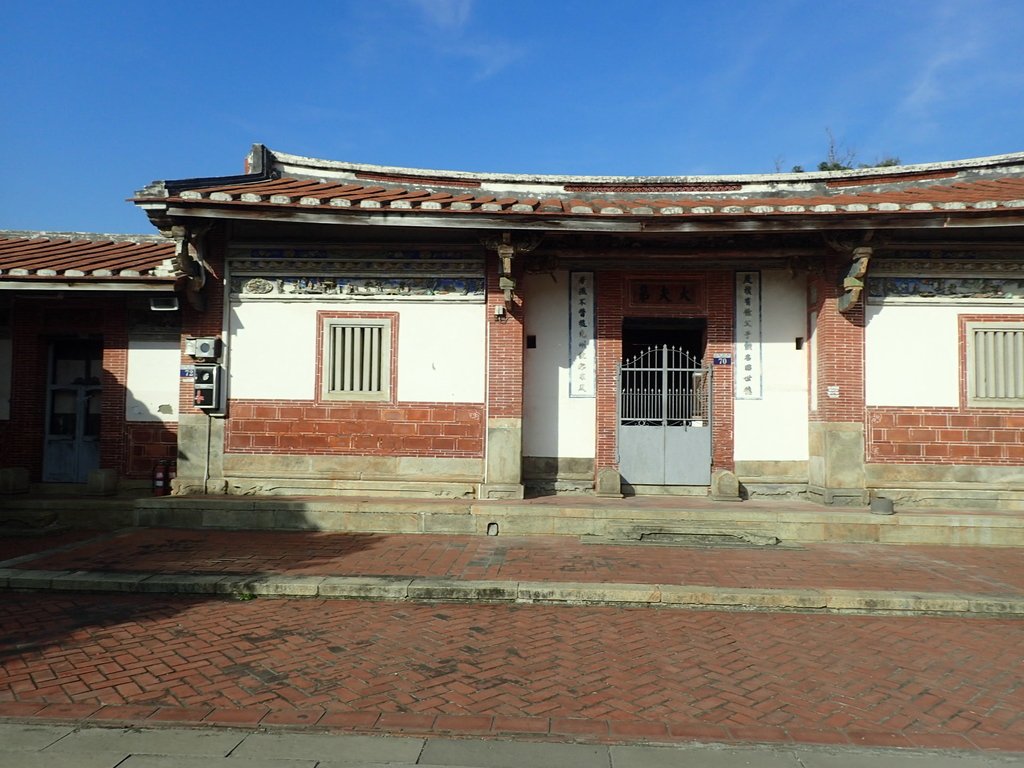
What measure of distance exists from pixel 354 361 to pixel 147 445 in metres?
3.76

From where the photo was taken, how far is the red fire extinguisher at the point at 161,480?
10320 mm

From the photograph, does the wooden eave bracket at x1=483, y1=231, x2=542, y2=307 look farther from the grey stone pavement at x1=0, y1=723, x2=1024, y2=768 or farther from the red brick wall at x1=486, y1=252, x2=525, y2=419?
the grey stone pavement at x1=0, y1=723, x2=1024, y2=768

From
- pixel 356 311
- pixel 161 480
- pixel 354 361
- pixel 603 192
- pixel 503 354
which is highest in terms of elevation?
pixel 603 192

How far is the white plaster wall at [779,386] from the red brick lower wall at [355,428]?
4.37 meters

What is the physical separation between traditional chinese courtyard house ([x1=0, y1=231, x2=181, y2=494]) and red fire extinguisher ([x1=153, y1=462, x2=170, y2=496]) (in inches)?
8.8

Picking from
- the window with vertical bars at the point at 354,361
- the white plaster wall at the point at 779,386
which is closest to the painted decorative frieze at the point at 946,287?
the white plaster wall at the point at 779,386

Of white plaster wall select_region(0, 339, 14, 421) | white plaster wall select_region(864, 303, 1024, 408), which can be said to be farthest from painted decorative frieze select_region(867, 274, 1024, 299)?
white plaster wall select_region(0, 339, 14, 421)

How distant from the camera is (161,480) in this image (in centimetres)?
1034

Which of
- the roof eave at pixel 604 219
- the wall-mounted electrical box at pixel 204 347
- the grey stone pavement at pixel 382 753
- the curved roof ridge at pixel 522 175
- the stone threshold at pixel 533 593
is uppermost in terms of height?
the curved roof ridge at pixel 522 175

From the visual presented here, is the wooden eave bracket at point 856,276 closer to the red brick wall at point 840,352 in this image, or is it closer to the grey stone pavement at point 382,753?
the red brick wall at point 840,352

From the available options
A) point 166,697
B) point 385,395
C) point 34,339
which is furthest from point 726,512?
point 34,339

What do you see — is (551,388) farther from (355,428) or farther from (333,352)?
(333,352)

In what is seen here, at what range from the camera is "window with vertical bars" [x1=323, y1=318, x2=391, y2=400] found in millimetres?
10312

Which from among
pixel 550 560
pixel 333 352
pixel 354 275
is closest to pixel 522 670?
A: pixel 550 560
